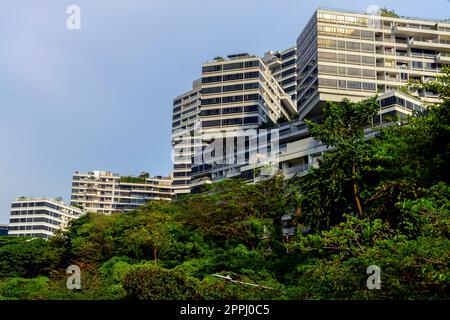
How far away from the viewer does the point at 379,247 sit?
1722 centimetres

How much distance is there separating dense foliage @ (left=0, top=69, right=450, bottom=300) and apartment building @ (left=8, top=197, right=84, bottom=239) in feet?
273

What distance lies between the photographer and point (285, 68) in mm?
106812

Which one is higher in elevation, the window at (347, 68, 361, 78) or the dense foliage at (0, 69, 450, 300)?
the window at (347, 68, 361, 78)

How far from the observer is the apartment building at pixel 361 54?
197 ft

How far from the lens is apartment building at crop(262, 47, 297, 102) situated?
104m

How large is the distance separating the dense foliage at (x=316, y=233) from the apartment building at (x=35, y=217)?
83.3m

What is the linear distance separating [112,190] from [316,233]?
123065mm

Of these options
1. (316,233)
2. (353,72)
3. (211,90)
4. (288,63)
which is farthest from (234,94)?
(316,233)

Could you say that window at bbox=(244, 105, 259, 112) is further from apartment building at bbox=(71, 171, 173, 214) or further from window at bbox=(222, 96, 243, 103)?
apartment building at bbox=(71, 171, 173, 214)

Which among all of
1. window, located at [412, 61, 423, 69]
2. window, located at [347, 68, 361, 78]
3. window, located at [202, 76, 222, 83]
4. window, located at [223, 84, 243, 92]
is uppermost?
window, located at [202, 76, 222, 83]

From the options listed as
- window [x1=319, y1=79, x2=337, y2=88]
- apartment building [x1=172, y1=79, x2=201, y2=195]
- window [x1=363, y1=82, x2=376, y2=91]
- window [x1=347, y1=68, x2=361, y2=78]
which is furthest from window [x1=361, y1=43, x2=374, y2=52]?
apartment building [x1=172, y1=79, x2=201, y2=195]

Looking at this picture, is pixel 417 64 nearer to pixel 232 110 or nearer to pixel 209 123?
pixel 232 110

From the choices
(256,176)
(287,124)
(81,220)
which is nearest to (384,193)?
(256,176)

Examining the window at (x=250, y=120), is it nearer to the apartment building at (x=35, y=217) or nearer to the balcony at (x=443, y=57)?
the balcony at (x=443, y=57)
